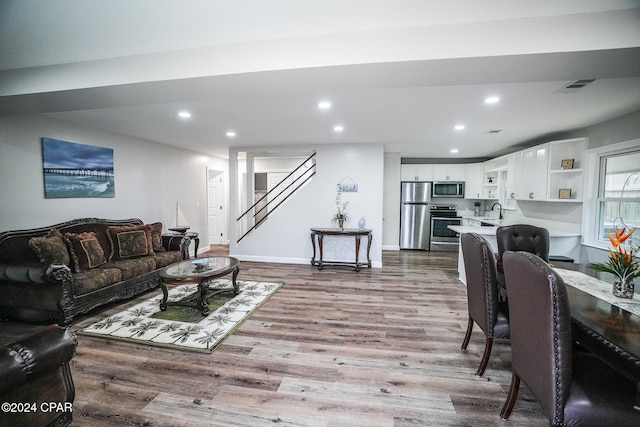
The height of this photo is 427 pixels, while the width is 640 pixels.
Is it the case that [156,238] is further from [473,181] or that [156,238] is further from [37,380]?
[473,181]

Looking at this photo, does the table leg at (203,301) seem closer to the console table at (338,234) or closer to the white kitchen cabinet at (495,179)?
the console table at (338,234)

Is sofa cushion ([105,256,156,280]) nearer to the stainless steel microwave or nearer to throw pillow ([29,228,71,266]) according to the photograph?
throw pillow ([29,228,71,266])

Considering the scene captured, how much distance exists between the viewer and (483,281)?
209cm

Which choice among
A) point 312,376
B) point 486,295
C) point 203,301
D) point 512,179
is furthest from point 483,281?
point 512,179

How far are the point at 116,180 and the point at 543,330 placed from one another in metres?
5.73

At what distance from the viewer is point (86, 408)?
1.80 m

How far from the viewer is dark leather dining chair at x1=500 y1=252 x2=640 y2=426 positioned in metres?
1.23

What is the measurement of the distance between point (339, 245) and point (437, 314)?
8.62ft

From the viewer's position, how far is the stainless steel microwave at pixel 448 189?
7094 mm

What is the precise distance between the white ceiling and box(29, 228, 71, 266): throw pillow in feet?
4.60

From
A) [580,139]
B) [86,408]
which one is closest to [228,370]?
[86,408]

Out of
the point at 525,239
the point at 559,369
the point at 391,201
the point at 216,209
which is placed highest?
the point at 391,201

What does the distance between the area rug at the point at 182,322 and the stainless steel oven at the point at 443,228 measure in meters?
4.92

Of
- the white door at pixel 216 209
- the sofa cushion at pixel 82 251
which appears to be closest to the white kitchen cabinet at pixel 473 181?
the white door at pixel 216 209
